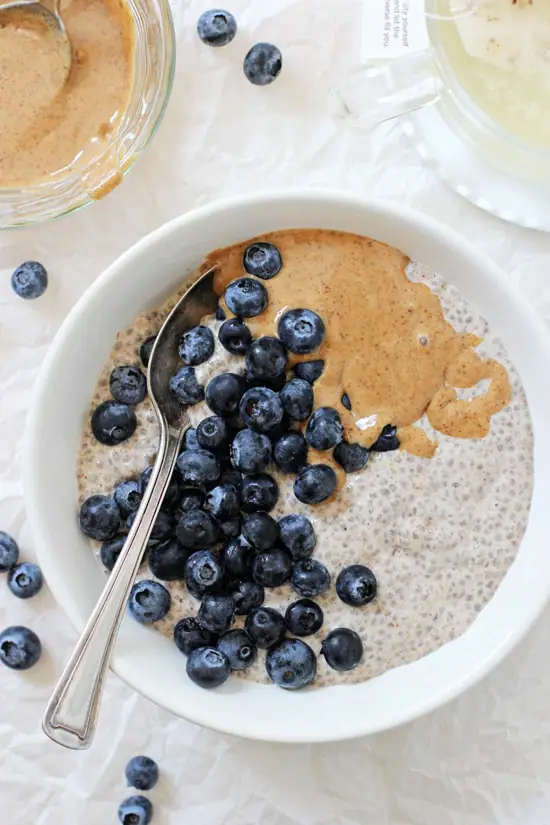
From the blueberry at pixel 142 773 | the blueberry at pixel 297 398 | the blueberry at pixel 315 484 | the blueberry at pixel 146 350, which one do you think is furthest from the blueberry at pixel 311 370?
the blueberry at pixel 142 773

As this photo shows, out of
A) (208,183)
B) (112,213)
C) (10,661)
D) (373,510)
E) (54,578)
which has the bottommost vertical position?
(10,661)

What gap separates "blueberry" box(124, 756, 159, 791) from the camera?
4.52 ft

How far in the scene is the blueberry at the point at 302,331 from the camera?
114cm

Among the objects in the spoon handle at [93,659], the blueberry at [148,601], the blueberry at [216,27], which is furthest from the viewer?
the blueberry at [216,27]

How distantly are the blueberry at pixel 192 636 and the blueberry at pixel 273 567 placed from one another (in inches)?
4.2

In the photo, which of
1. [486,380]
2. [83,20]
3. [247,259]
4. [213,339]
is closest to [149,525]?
[213,339]

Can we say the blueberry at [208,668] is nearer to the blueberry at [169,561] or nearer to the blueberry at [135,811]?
the blueberry at [169,561]

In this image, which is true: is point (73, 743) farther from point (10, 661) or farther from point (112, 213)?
point (112, 213)

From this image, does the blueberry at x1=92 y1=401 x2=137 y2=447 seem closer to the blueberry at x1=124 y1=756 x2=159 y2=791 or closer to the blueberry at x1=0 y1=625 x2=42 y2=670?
the blueberry at x1=0 y1=625 x2=42 y2=670

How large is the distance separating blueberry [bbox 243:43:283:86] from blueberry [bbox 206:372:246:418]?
0.51 metres

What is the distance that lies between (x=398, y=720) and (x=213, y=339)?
0.57 m

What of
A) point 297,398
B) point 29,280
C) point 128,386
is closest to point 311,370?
point 297,398

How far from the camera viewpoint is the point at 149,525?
1.16 metres

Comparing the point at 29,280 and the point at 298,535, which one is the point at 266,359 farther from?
the point at 29,280
